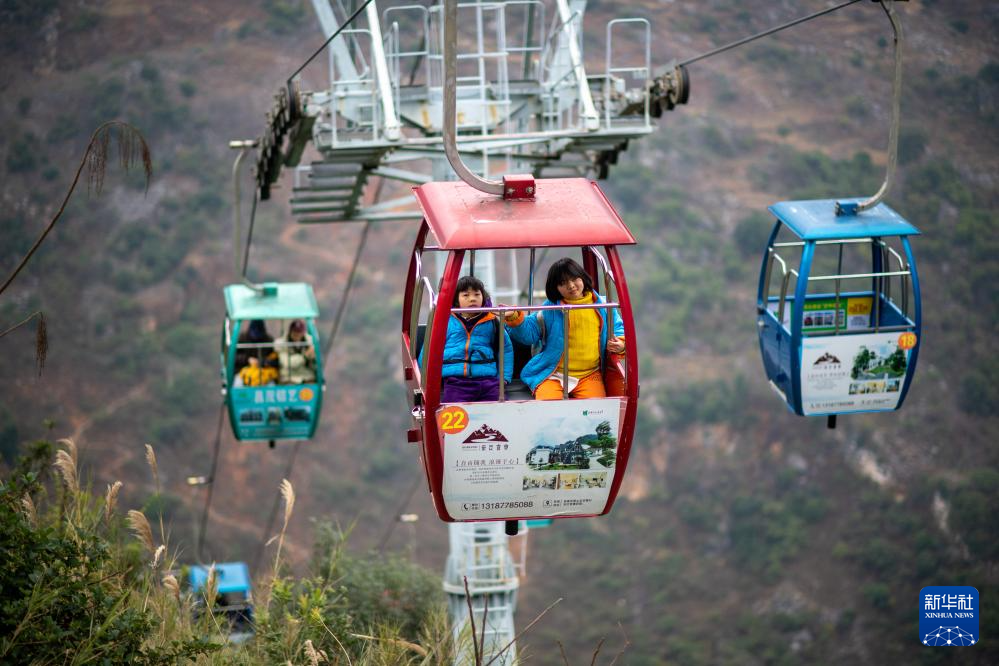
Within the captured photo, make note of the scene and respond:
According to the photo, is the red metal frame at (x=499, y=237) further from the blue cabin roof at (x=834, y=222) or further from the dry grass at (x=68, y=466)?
the blue cabin roof at (x=834, y=222)

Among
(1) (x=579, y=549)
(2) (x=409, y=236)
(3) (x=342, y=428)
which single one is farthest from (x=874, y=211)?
(2) (x=409, y=236)

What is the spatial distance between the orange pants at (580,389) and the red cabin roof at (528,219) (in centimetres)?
80

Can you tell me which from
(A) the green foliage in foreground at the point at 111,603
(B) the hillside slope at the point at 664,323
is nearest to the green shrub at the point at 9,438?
(B) the hillside slope at the point at 664,323

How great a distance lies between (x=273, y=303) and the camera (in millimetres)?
12961

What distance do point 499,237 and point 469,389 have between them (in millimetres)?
907

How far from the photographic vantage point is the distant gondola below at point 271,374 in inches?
504

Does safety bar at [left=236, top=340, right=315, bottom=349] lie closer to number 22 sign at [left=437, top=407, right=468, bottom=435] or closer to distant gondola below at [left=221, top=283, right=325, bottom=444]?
distant gondola below at [left=221, top=283, right=325, bottom=444]

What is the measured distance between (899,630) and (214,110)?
82.6ft

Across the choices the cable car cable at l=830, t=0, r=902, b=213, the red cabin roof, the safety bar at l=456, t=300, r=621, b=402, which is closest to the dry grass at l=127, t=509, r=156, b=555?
the safety bar at l=456, t=300, r=621, b=402

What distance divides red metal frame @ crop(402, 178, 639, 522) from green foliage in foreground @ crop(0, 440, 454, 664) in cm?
114

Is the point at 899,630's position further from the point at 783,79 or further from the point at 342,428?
the point at 783,79

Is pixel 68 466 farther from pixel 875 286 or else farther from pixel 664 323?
pixel 664 323

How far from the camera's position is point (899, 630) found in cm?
3541

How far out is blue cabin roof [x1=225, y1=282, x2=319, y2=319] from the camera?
41.6 ft
